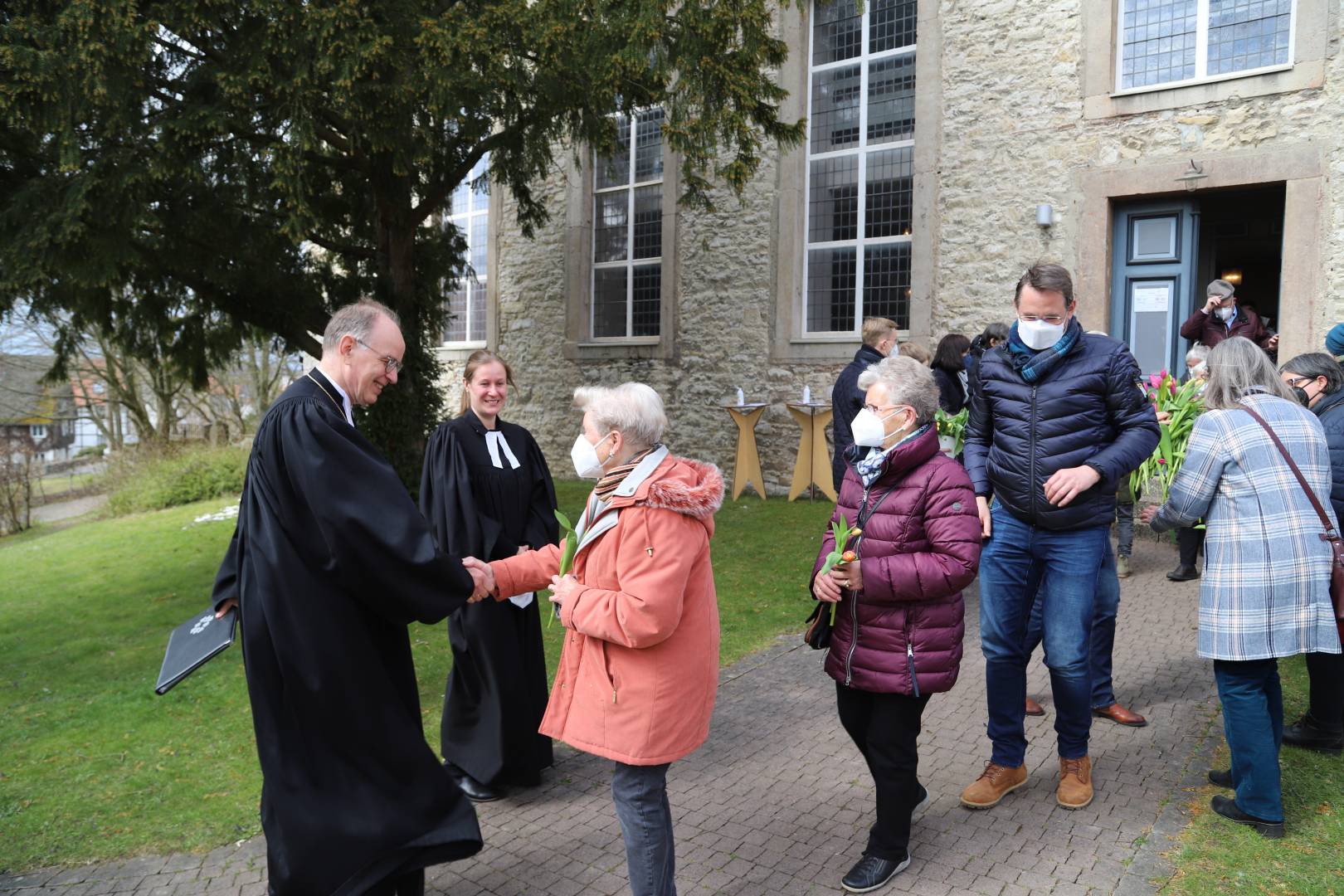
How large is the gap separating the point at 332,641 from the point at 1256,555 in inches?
133

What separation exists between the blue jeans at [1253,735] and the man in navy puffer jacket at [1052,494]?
52 cm

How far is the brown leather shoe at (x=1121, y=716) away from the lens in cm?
493

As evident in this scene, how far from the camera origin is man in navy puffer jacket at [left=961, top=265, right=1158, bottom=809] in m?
3.78

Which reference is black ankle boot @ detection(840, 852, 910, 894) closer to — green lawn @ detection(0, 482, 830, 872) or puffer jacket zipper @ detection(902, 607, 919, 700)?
puffer jacket zipper @ detection(902, 607, 919, 700)

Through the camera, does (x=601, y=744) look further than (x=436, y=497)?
No

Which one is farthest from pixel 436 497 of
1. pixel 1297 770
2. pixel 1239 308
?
pixel 1239 308

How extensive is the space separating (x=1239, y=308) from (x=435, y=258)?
929 centimetres

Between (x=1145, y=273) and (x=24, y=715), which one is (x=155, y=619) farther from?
(x=1145, y=273)

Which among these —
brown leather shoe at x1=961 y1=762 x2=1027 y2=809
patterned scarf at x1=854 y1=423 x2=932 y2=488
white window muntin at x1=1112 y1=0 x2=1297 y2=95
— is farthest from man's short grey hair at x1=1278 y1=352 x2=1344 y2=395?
white window muntin at x1=1112 y1=0 x2=1297 y2=95

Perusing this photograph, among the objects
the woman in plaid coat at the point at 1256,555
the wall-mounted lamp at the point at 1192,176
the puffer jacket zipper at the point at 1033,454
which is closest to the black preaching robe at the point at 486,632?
the puffer jacket zipper at the point at 1033,454

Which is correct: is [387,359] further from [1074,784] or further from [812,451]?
[812,451]

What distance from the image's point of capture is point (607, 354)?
16.5m

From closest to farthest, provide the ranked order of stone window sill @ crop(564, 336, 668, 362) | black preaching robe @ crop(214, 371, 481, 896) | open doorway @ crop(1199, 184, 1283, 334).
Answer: black preaching robe @ crop(214, 371, 481, 896) → open doorway @ crop(1199, 184, 1283, 334) → stone window sill @ crop(564, 336, 668, 362)

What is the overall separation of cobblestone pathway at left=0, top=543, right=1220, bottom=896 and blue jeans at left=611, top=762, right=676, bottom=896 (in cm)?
55
